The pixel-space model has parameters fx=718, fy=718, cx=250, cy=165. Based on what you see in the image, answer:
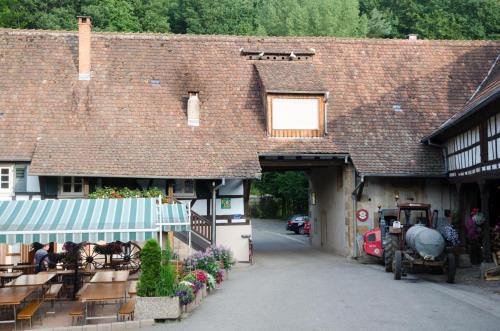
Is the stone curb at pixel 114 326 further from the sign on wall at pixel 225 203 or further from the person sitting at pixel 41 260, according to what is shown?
the sign on wall at pixel 225 203

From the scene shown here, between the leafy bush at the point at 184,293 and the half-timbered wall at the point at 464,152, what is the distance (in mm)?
11805

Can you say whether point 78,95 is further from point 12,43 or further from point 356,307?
point 356,307

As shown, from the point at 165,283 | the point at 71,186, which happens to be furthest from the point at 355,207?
the point at 165,283

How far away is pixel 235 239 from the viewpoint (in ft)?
85.6

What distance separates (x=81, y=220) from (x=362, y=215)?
526 inches

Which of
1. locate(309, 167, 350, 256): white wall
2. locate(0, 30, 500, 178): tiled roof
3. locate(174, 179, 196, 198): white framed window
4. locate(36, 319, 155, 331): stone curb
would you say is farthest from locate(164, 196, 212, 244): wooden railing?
locate(36, 319, 155, 331): stone curb

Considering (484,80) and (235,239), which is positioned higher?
(484,80)

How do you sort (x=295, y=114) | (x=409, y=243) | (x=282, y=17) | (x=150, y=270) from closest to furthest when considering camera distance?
(x=150, y=270) < (x=409, y=243) < (x=295, y=114) < (x=282, y=17)

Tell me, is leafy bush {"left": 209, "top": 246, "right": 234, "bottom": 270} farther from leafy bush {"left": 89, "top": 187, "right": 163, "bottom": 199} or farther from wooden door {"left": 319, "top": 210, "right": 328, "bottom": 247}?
wooden door {"left": 319, "top": 210, "right": 328, "bottom": 247}

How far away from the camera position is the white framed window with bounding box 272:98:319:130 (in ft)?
89.2

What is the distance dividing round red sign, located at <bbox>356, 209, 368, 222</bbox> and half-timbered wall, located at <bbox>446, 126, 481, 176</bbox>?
3431 mm

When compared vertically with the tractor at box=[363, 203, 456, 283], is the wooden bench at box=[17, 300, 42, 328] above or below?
below

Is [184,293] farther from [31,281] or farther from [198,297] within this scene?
[31,281]

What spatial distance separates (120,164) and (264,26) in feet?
125
